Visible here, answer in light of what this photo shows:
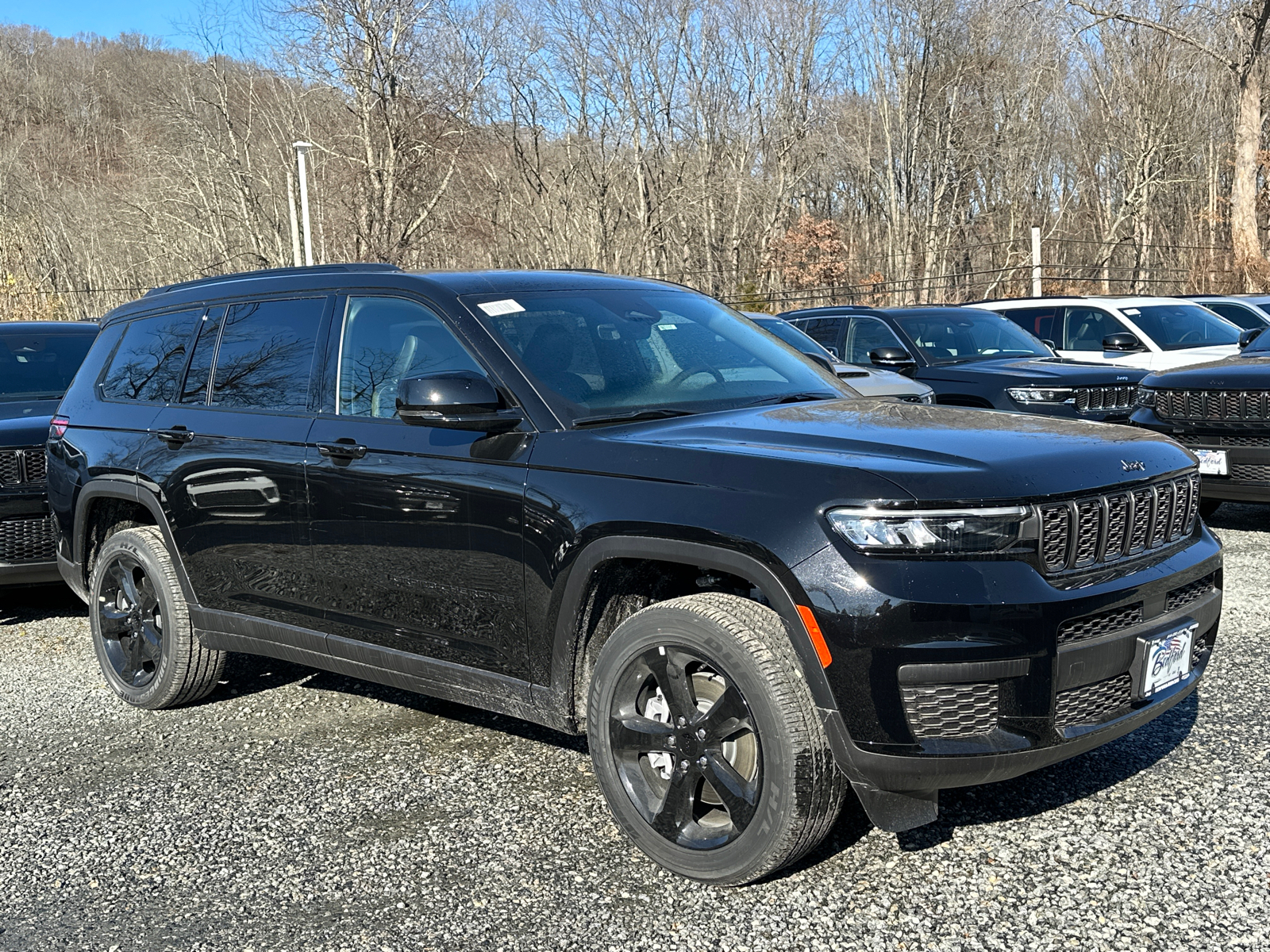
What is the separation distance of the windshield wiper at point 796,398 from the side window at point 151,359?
8.44ft

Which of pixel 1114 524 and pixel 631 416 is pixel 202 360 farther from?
pixel 1114 524

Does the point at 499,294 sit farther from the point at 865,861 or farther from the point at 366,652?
the point at 865,861

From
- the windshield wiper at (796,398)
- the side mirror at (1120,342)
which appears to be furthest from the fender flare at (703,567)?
the side mirror at (1120,342)

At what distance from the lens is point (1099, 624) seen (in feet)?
10.5

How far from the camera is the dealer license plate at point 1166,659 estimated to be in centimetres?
332

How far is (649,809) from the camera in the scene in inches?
138

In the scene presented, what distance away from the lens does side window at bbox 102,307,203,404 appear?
5.30 m

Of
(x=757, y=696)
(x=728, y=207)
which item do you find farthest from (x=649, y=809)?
(x=728, y=207)

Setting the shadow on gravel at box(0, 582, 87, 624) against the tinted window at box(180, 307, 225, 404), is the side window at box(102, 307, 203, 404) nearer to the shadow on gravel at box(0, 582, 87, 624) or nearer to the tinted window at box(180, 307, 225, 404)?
the tinted window at box(180, 307, 225, 404)

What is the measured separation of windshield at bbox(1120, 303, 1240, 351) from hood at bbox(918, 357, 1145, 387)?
2.31 meters

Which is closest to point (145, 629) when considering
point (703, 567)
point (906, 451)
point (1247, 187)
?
point (703, 567)

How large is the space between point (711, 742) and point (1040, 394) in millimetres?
7781

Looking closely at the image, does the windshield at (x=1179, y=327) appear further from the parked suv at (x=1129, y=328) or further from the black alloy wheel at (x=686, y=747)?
the black alloy wheel at (x=686, y=747)

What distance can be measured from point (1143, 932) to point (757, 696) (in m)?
1.13
